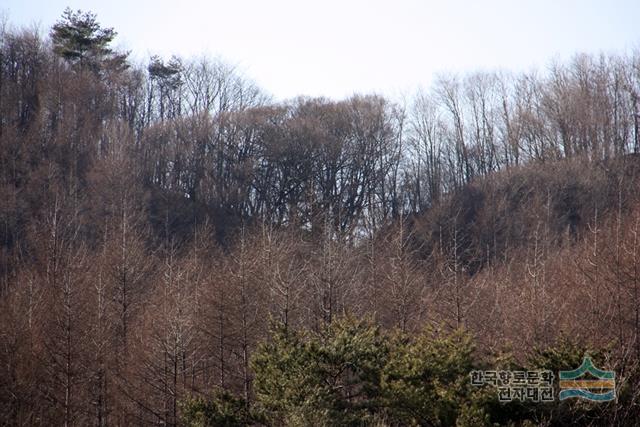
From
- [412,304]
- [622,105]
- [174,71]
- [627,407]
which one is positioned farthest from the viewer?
[174,71]

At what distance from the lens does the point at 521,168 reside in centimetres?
4928

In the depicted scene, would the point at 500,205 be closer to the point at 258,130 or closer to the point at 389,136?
the point at 389,136

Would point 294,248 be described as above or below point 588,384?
above

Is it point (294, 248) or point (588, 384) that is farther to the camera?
point (294, 248)

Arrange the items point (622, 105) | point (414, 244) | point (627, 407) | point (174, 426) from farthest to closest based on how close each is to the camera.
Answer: point (622, 105), point (414, 244), point (174, 426), point (627, 407)

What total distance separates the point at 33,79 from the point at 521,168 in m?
29.3

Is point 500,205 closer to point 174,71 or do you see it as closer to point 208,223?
point 208,223

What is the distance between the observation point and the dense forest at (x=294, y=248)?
14.6m

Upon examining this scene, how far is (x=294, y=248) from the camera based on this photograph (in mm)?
32219

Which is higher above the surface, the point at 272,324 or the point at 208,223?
the point at 208,223

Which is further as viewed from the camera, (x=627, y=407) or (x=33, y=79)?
(x=33, y=79)

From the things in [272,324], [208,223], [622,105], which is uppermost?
[622,105]

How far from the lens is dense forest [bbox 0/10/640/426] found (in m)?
14.6

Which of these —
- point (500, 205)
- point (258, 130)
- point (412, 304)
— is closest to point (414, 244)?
point (500, 205)
